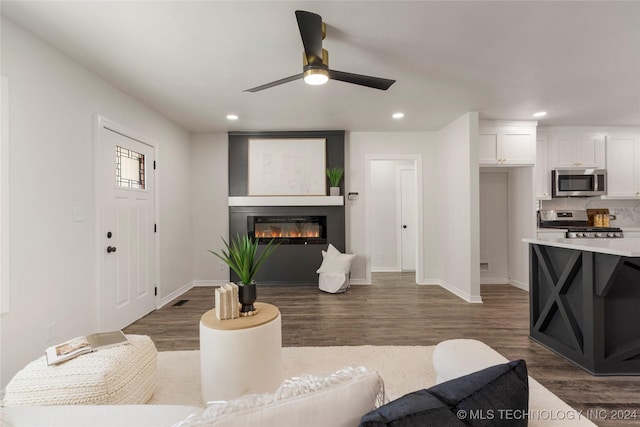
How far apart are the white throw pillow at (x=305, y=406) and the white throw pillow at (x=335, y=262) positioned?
384 centimetres

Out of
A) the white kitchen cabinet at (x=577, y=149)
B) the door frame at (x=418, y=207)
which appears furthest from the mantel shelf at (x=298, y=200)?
the white kitchen cabinet at (x=577, y=149)

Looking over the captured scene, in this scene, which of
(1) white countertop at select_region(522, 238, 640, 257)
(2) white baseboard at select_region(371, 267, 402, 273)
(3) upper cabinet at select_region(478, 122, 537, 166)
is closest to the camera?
(1) white countertop at select_region(522, 238, 640, 257)

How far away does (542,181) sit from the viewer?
459cm

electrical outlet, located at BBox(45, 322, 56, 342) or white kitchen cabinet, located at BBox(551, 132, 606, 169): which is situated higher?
white kitchen cabinet, located at BBox(551, 132, 606, 169)

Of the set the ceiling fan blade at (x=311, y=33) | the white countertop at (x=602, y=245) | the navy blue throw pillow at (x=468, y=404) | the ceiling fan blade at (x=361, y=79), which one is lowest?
the navy blue throw pillow at (x=468, y=404)

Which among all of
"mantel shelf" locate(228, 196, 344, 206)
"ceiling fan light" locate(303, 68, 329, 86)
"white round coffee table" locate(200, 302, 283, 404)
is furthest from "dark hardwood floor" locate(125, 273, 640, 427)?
"ceiling fan light" locate(303, 68, 329, 86)

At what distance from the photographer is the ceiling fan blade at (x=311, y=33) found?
5.58 feet

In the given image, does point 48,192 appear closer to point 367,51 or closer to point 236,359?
point 236,359

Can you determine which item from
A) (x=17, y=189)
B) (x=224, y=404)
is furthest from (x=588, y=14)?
(x=17, y=189)

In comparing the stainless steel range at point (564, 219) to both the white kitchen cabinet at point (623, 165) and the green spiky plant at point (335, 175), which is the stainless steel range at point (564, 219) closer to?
the white kitchen cabinet at point (623, 165)

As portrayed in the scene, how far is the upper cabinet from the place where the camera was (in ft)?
14.0

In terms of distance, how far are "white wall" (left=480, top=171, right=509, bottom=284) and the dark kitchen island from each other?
2407 mm

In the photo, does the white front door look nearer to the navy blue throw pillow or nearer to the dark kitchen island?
the navy blue throw pillow

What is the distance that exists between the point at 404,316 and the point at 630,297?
75.3 inches
